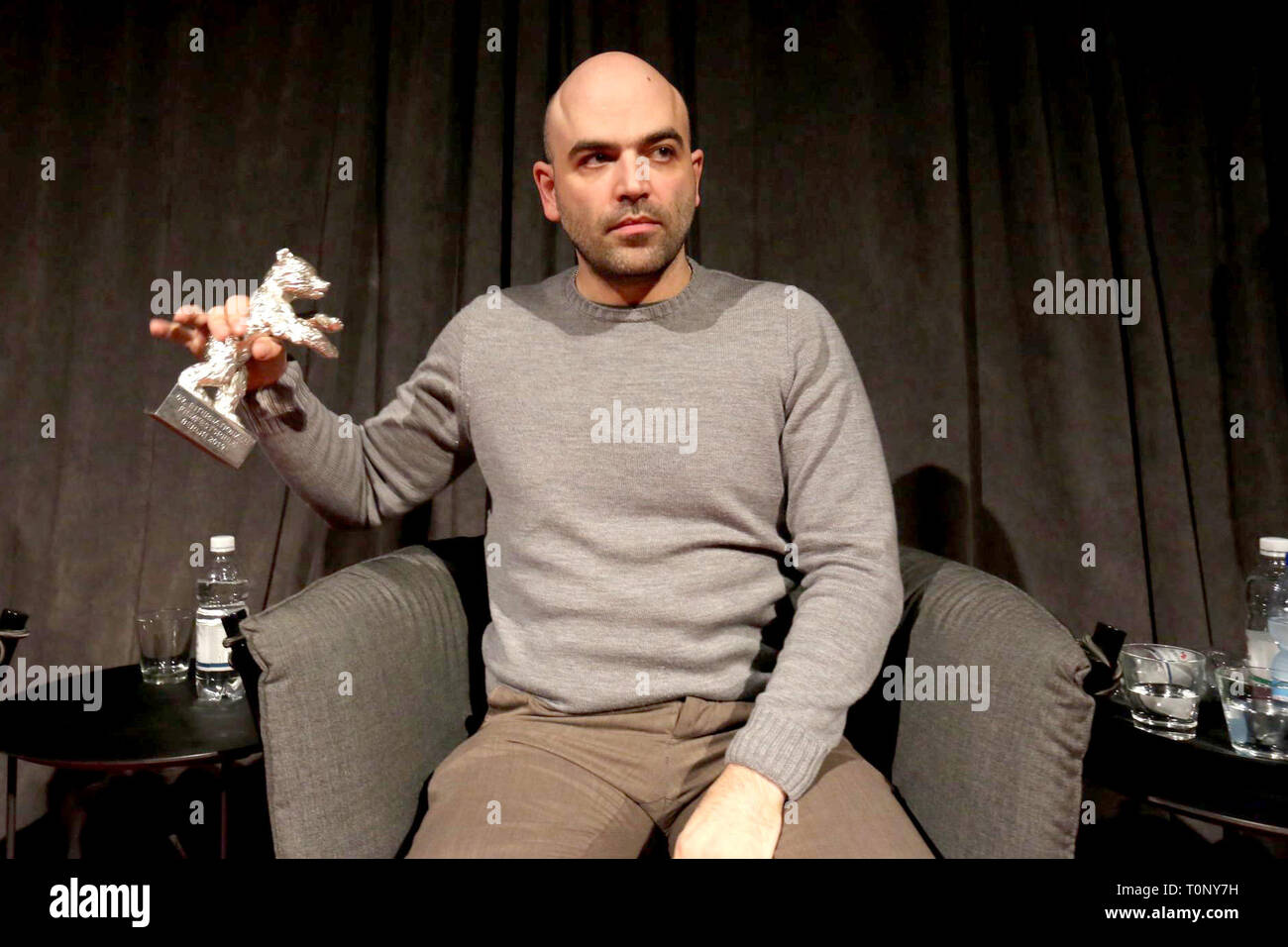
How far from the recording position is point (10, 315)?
5.73ft

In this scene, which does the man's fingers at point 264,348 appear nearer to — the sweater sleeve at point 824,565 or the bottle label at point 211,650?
the bottle label at point 211,650

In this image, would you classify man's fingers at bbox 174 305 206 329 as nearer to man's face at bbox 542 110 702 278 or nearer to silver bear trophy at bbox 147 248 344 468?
silver bear trophy at bbox 147 248 344 468

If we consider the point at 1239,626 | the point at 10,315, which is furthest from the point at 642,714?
the point at 10,315

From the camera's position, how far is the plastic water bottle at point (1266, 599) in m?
1.21

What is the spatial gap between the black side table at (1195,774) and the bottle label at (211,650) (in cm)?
127

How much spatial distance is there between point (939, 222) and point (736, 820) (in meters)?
1.22

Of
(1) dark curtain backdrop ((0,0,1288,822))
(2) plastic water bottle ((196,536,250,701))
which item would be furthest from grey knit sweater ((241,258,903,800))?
(1) dark curtain backdrop ((0,0,1288,822))

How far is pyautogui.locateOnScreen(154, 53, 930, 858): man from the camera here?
3.22ft

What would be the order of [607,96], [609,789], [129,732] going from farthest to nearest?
[129,732], [607,96], [609,789]

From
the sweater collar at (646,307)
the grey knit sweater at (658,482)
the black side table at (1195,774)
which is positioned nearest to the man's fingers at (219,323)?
the grey knit sweater at (658,482)

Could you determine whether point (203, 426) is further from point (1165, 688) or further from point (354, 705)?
point (1165, 688)

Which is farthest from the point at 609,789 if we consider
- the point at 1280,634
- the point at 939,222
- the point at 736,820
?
the point at 939,222

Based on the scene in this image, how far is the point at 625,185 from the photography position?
1082 mm
